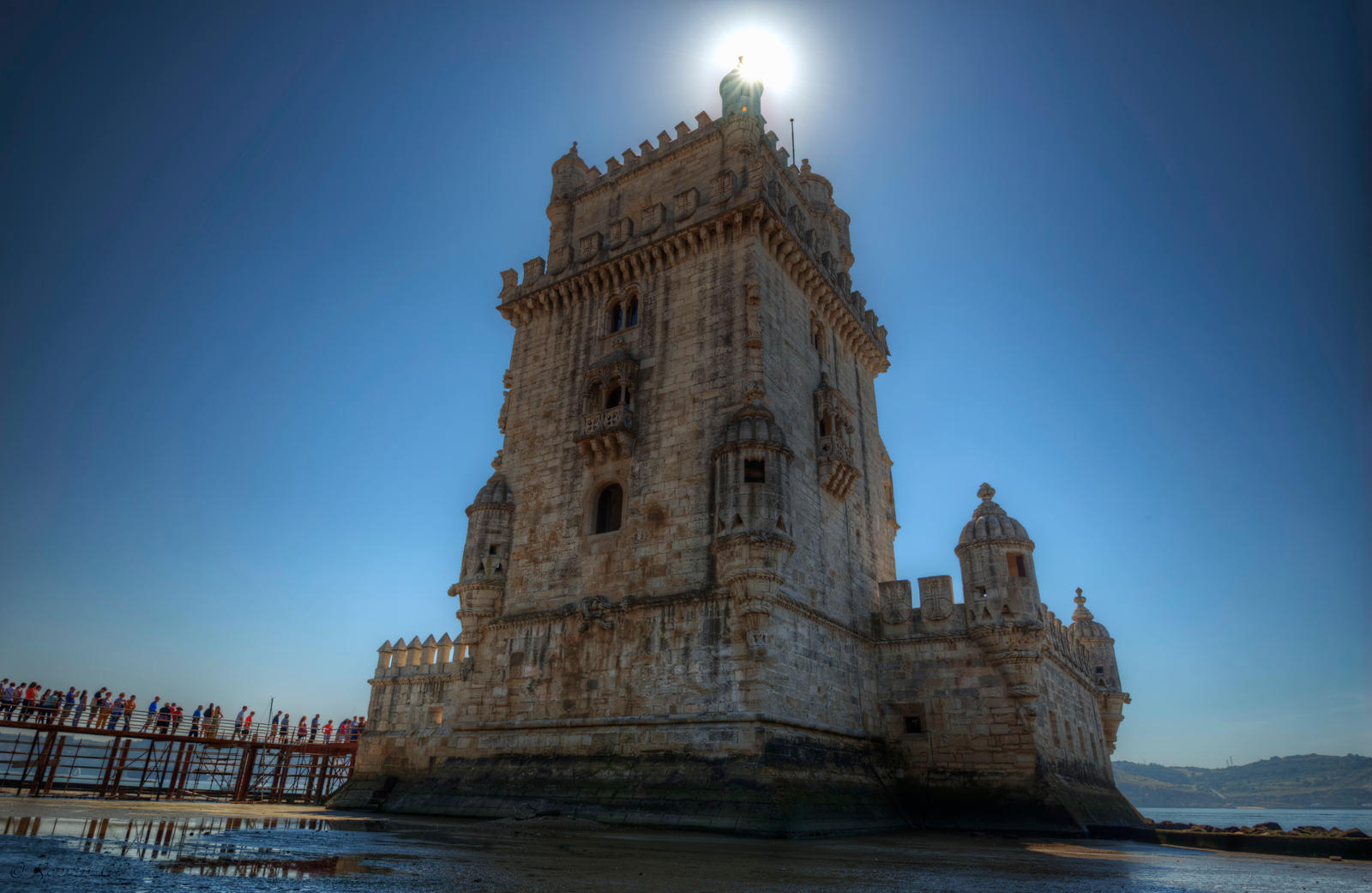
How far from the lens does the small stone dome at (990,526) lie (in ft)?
72.8

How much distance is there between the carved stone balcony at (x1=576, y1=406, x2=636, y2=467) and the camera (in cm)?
2166

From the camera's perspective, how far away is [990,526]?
73.8 ft

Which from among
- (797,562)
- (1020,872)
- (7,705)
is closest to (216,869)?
(1020,872)

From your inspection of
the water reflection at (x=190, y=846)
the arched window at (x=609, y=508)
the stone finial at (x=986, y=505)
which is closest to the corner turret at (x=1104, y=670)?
the stone finial at (x=986, y=505)

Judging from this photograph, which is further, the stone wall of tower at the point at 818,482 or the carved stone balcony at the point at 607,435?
the carved stone balcony at the point at 607,435

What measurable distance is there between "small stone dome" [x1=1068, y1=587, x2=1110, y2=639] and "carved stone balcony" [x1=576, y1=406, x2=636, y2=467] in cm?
2304

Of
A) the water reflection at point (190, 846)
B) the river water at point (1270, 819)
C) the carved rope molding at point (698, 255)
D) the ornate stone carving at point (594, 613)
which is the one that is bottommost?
the river water at point (1270, 819)

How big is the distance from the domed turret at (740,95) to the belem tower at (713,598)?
12 cm

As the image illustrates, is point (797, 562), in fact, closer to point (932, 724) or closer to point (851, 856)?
point (932, 724)

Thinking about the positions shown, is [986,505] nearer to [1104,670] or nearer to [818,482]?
[818,482]

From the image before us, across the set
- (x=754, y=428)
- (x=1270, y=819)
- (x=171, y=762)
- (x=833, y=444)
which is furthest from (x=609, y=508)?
(x=1270, y=819)

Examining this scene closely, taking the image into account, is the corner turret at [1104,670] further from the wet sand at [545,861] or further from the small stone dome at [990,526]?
the wet sand at [545,861]

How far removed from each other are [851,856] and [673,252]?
18109mm

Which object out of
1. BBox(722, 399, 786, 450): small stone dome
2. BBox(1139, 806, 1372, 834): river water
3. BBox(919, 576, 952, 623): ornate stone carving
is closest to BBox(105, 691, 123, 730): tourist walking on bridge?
BBox(722, 399, 786, 450): small stone dome
